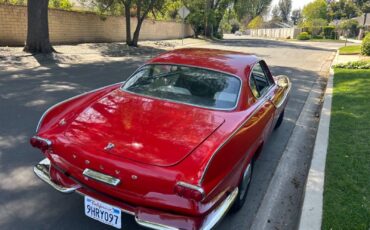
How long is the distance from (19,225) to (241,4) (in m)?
46.6

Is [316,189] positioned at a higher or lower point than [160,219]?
lower

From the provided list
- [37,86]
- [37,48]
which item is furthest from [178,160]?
[37,48]

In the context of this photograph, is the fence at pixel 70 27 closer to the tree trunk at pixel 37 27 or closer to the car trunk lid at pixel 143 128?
the tree trunk at pixel 37 27

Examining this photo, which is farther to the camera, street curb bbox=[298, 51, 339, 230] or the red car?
street curb bbox=[298, 51, 339, 230]

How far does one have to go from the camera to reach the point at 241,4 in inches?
1794

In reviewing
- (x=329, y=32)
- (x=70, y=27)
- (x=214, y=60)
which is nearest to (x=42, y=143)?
(x=214, y=60)

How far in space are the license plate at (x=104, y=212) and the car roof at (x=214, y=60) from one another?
1.94 m

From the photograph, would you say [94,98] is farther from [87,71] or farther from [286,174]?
[87,71]

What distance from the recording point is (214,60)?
3.94 metres

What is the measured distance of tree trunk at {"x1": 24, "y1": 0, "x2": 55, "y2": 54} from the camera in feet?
42.9

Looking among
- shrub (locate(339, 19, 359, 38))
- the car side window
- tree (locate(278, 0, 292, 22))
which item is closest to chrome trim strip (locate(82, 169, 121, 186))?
the car side window

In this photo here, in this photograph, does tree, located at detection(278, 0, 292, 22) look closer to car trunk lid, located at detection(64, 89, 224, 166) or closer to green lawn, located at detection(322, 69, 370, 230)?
green lawn, located at detection(322, 69, 370, 230)

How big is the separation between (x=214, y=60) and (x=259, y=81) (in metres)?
0.76

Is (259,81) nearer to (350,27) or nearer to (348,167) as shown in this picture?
(348,167)
